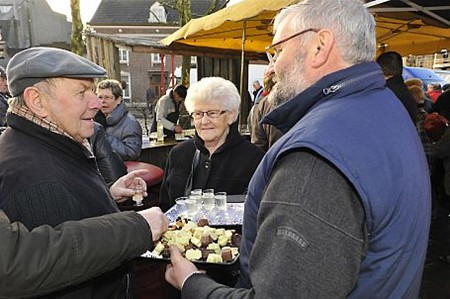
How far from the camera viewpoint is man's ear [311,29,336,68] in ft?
3.72

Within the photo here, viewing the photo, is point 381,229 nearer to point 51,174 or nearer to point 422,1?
point 51,174

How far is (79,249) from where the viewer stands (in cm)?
125

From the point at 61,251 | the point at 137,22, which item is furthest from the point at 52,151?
the point at 137,22

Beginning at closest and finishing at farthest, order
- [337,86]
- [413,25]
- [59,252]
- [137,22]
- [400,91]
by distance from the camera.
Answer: [337,86] → [59,252] → [400,91] → [413,25] → [137,22]

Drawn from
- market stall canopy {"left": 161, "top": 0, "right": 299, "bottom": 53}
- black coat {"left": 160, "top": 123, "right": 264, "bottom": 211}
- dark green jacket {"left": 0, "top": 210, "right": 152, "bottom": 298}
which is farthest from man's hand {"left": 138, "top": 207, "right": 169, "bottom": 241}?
market stall canopy {"left": 161, "top": 0, "right": 299, "bottom": 53}

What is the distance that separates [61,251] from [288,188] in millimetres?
742

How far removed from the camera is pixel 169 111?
7.53 metres

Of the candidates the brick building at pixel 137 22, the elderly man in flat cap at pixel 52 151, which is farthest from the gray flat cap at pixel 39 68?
the brick building at pixel 137 22

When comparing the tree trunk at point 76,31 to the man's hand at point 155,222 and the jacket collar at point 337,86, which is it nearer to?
the man's hand at point 155,222

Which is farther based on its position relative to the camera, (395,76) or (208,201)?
(395,76)

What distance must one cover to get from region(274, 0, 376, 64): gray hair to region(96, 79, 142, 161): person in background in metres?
3.56

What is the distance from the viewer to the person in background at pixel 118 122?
176 inches

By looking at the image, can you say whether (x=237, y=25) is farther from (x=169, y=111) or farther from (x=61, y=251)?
(x=61, y=251)

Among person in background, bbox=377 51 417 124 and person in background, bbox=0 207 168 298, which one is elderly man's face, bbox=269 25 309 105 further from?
person in background, bbox=377 51 417 124
